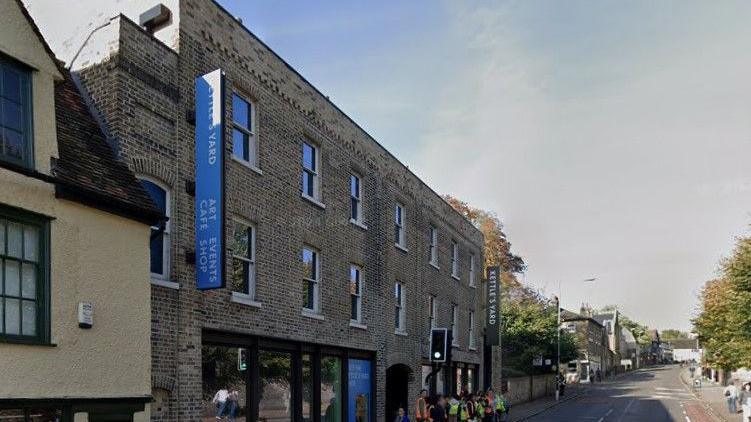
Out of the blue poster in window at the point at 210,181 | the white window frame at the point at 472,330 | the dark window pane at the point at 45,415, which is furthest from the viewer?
the white window frame at the point at 472,330

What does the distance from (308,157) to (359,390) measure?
21.9 ft

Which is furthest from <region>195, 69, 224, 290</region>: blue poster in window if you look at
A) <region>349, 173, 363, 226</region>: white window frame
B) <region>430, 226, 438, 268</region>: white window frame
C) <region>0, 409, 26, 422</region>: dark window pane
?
<region>430, 226, 438, 268</region>: white window frame

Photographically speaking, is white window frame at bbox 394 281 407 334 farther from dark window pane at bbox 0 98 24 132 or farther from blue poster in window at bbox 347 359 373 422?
dark window pane at bbox 0 98 24 132

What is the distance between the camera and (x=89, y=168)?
32.3 ft

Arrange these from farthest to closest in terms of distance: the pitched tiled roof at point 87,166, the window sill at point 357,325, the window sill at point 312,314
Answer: the window sill at point 357,325 → the window sill at point 312,314 → the pitched tiled roof at point 87,166

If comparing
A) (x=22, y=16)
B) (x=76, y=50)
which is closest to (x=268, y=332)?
(x=76, y=50)

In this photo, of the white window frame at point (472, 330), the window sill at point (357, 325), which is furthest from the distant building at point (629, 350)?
the window sill at point (357, 325)

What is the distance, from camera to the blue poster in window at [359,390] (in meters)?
18.2

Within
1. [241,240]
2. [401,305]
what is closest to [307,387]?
[241,240]

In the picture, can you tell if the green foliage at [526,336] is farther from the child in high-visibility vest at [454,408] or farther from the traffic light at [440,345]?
the traffic light at [440,345]

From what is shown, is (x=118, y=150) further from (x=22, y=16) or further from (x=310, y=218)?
(x=310, y=218)

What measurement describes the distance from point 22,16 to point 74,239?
10.2 ft

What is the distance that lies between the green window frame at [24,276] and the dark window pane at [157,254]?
113 inches

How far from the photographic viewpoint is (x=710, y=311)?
41.1 m
